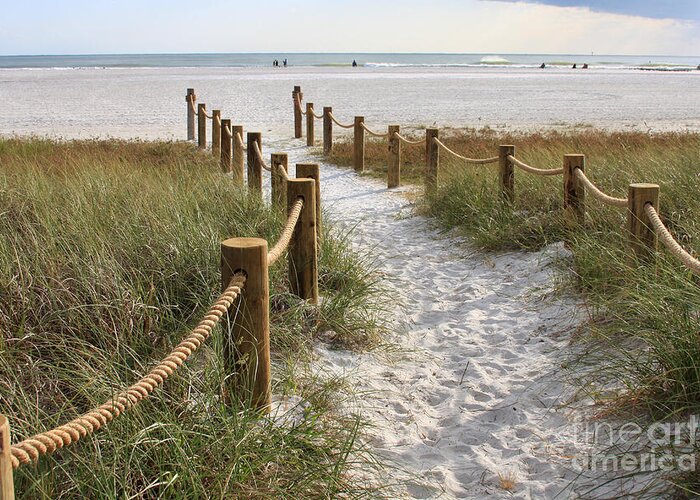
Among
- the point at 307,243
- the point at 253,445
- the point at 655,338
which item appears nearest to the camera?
the point at 253,445

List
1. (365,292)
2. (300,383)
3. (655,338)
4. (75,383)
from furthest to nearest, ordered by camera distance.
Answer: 1. (365,292)
2. (300,383)
3. (655,338)
4. (75,383)

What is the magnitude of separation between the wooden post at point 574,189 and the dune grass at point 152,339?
1820 mm

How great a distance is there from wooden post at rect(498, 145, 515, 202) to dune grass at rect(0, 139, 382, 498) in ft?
5.80

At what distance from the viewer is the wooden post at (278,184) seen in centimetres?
617

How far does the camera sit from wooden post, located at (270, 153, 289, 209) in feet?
20.2

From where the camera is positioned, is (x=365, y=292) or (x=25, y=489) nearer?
(x=25, y=489)

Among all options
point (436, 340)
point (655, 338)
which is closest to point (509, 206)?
Answer: point (436, 340)

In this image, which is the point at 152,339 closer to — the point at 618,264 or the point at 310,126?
the point at 618,264

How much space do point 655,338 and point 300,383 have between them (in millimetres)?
1837

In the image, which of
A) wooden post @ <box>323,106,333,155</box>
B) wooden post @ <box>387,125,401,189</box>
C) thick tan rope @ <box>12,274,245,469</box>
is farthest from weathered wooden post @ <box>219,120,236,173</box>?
thick tan rope @ <box>12,274,245,469</box>

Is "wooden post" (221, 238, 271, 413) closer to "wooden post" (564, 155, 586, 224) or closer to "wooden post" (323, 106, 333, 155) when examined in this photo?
"wooden post" (564, 155, 586, 224)

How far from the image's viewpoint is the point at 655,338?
3.71 m

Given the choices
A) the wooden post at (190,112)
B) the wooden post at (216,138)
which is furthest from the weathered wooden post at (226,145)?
the wooden post at (190,112)

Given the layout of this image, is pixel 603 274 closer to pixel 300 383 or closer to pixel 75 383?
pixel 300 383
